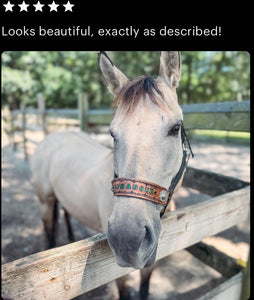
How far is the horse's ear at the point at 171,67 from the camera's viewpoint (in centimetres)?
132

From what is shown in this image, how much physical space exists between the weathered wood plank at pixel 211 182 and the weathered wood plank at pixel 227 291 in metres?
0.75

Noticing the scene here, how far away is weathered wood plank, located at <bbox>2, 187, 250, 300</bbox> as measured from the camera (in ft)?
2.45

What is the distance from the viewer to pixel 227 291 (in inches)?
53.6

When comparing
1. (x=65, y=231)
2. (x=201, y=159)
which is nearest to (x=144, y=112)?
(x=65, y=231)

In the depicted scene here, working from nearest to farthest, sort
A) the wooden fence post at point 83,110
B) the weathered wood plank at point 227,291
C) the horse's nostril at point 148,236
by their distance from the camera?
the horse's nostril at point 148,236
the weathered wood plank at point 227,291
the wooden fence post at point 83,110

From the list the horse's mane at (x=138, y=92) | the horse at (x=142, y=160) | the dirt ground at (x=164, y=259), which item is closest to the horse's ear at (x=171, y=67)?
the horse at (x=142, y=160)

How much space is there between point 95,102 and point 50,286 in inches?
560

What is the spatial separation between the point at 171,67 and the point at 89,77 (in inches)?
390

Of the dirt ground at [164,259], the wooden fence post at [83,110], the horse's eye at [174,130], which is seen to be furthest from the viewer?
the wooden fence post at [83,110]

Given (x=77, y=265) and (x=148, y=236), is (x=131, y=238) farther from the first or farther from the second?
(x=77, y=265)

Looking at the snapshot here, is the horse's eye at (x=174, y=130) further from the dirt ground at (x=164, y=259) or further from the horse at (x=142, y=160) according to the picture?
the dirt ground at (x=164, y=259)

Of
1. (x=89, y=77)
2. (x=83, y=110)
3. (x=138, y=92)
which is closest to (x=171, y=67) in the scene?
(x=138, y=92)
